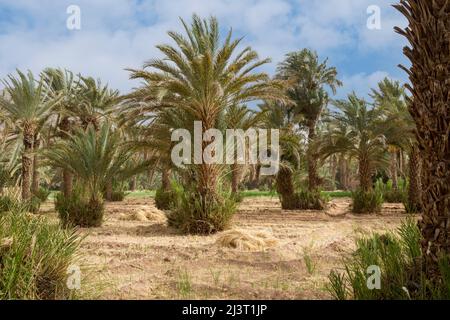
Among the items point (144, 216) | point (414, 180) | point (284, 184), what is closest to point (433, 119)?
point (144, 216)

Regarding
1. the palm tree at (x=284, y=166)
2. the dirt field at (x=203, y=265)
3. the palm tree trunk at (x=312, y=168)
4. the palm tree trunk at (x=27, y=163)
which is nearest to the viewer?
the dirt field at (x=203, y=265)

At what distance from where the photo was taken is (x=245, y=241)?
823 cm

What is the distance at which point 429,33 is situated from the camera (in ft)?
13.1

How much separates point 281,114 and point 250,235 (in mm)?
12451

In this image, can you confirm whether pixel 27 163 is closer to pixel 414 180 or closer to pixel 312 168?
pixel 312 168

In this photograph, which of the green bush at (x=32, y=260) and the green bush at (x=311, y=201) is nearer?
the green bush at (x=32, y=260)

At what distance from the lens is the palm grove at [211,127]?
12.9 feet

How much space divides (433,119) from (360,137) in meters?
14.5

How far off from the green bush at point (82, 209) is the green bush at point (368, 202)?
9.29 metres

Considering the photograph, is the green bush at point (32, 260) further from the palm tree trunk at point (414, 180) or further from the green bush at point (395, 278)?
the palm tree trunk at point (414, 180)

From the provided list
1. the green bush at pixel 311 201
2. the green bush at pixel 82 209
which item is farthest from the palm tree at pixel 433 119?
the green bush at pixel 311 201

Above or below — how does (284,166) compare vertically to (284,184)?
above

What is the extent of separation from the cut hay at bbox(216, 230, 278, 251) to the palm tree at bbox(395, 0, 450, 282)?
4331 millimetres

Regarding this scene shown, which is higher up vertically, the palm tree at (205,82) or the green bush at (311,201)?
the palm tree at (205,82)
